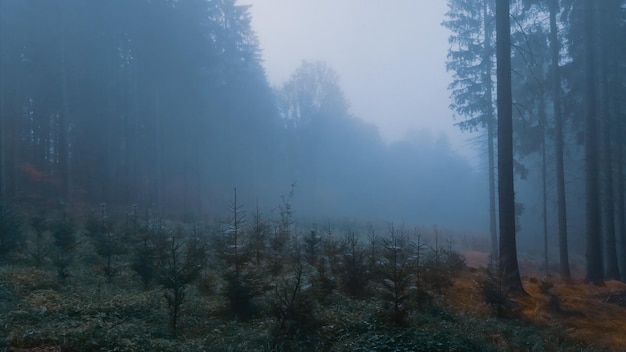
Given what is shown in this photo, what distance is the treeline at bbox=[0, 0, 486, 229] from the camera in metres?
27.8

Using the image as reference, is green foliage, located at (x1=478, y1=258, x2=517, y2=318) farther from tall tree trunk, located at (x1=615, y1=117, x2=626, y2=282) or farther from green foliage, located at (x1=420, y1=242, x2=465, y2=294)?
tall tree trunk, located at (x1=615, y1=117, x2=626, y2=282)

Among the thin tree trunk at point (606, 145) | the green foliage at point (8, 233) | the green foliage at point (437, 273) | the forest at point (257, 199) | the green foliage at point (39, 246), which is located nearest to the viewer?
the forest at point (257, 199)

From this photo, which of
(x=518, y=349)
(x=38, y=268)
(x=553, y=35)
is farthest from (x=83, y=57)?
(x=518, y=349)

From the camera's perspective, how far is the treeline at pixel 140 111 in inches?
1096

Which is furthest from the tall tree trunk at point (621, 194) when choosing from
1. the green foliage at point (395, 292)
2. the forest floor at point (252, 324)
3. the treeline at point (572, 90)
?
the green foliage at point (395, 292)

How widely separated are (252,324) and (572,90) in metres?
16.8

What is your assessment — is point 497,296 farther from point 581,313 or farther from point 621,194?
point 621,194

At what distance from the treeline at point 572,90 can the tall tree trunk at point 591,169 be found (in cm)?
3

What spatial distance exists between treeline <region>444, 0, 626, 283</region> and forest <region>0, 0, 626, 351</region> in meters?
0.10

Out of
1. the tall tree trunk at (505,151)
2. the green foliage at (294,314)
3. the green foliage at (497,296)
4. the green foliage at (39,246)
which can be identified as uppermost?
the tall tree trunk at (505,151)

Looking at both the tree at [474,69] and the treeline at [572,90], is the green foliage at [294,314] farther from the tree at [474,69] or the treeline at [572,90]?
the tree at [474,69]

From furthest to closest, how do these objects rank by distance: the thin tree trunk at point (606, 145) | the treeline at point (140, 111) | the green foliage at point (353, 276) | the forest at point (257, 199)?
1. the treeline at point (140, 111)
2. the thin tree trunk at point (606, 145)
3. the green foliage at point (353, 276)
4. the forest at point (257, 199)

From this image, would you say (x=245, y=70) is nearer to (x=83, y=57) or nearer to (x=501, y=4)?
(x=83, y=57)

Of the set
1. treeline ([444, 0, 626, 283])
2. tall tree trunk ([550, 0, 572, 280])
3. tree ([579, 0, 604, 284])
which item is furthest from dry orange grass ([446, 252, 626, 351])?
tall tree trunk ([550, 0, 572, 280])
